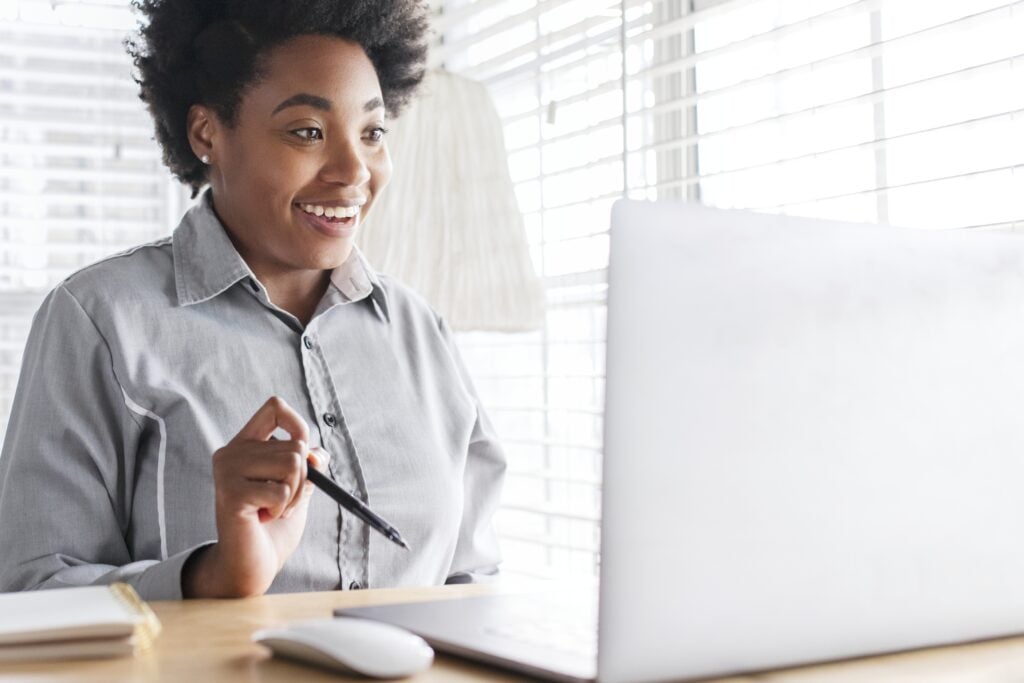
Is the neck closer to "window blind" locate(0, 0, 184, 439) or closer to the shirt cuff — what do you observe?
the shirt cuff

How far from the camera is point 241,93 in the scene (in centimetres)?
165

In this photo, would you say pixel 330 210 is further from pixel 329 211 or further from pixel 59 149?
pixel 59 149

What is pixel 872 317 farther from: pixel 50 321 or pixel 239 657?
pixel 50 321

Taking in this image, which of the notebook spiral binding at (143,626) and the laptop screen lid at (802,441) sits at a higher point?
the laptop screen lid at (802,441)

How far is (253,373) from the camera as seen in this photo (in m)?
1.45

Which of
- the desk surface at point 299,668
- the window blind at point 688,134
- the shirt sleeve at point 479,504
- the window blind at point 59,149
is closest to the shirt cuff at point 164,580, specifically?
the desk surface at point 299,668

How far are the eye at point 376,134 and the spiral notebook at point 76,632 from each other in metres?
0.96

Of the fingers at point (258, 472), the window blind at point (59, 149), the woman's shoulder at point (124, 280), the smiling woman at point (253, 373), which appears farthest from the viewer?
the window blind at point (59, 149)

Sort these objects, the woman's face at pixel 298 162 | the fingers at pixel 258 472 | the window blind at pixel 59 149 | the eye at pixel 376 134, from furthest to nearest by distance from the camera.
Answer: the window blind at pixel 59 149
the eye at pixel 376 134
the woman's face at pixel 298 162
the fingers at pixel 258 472

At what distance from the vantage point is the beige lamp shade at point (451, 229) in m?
2.05

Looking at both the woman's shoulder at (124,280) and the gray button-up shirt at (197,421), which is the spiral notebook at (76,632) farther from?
the woman's shoulder at (124,280)

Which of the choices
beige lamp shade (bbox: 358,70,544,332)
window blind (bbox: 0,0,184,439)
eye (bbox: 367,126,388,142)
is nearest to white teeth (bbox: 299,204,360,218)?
eye (bbox: 367,126,388,142)

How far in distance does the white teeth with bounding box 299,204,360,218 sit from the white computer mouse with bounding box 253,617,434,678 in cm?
90

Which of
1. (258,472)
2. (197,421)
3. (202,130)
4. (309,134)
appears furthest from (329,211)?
(258,472)
